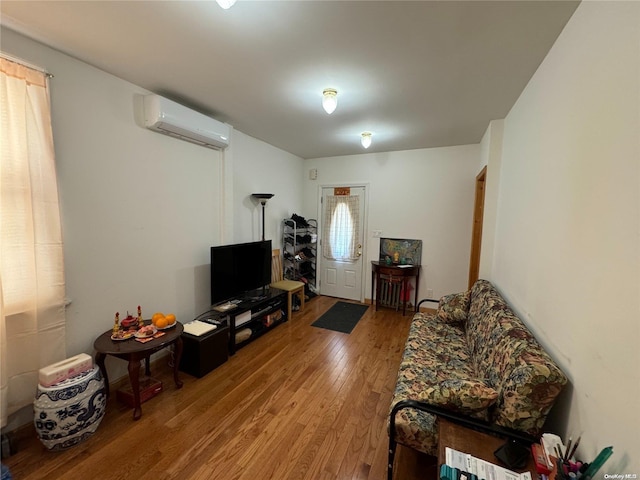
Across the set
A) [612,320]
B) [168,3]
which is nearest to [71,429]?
[168,3]

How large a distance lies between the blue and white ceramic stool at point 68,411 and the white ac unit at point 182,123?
2.02m

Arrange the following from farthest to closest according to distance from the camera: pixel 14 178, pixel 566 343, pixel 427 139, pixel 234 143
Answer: pixel 427 139 < pixel 234 143 < pixel 14 178 < pixel 566 343

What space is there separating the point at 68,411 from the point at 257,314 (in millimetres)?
1768

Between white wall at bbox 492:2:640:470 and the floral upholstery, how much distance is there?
13 cm

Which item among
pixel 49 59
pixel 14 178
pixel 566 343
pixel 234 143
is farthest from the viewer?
pixel 234 143

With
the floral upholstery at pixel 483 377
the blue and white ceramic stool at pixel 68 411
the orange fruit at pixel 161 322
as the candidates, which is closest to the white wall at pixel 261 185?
the orange fruit at pixel 161 322

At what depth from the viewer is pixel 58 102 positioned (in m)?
1.80

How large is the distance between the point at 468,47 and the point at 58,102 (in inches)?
108

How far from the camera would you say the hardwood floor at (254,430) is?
1.54m

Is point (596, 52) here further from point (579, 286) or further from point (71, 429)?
point (71, 429)

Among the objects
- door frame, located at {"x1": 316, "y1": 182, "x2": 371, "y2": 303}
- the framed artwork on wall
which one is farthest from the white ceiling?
the framed artwork on wall

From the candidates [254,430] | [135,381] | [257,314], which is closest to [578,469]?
[254,430]

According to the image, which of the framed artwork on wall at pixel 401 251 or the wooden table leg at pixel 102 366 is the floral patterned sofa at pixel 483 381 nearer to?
the framed artwork on wall at pixel 401 251

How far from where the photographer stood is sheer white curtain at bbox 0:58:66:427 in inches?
60.8
